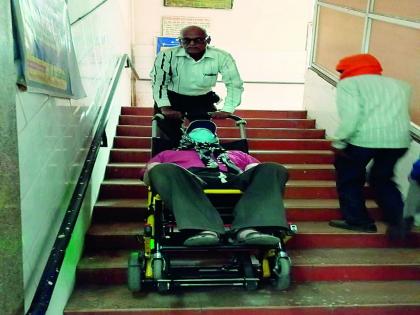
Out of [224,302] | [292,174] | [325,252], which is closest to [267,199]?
[224,302]

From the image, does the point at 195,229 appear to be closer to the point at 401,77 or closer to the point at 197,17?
the point at 401,77

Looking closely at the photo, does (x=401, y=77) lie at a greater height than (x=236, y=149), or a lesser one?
greater

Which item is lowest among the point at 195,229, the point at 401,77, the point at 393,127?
the point at 195,229

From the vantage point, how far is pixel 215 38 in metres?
7.98

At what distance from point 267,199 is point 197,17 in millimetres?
6015

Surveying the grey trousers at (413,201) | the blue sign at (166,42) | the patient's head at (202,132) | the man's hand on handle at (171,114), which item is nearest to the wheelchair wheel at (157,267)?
the patient's head at (202,132)

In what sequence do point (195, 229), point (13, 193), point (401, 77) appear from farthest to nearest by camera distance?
point (401, 77)
point (195, 229)
point (13, 193)

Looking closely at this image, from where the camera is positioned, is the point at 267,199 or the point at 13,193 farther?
the point at 267,199

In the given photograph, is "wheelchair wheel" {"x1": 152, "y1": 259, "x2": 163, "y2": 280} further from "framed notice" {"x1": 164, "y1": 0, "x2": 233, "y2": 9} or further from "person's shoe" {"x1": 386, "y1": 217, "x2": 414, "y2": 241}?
"framed notice" {"x1": 164, "y1": 0, "x2": 233, "y2": 9}

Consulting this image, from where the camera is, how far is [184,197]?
2426mm

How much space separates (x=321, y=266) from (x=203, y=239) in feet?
3.89

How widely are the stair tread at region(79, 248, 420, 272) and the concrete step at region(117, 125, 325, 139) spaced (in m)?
1.83

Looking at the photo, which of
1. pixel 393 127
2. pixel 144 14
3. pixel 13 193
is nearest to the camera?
pixel 13 193

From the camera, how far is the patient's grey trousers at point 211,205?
240cm
